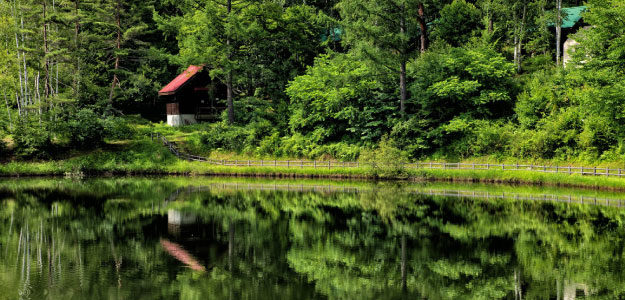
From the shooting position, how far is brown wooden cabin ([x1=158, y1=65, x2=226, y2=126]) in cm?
6372

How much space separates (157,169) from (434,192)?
27604 mm

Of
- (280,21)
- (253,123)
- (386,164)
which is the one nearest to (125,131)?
(253,123)

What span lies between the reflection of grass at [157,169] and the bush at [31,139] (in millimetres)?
1125

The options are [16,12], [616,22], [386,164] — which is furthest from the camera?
[16,12]

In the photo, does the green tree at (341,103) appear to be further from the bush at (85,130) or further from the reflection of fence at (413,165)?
the bush at (85,130)

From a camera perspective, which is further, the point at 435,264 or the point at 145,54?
the point at 145,54

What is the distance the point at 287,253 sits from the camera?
19.7 meters

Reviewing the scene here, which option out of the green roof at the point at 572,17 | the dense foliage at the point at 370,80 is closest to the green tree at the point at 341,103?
the dense foliage at the point at 370,80

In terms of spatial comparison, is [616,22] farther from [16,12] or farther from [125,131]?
[16,12]

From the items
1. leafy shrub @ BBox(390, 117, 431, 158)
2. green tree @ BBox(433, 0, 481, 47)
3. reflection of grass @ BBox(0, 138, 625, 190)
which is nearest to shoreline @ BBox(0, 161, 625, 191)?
reflection of grass @ BBox(0, 138, 625, 190)

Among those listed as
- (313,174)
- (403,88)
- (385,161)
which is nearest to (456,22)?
(403,88)

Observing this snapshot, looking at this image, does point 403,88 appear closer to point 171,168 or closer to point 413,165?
A: point 413,165

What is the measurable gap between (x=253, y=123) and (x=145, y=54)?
20890 mm

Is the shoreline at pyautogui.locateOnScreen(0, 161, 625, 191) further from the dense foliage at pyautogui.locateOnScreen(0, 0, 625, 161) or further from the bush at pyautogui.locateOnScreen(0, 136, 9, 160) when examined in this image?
the dense foliage at pyautogui.locateOnScreen(0, 0, 625, 161)
